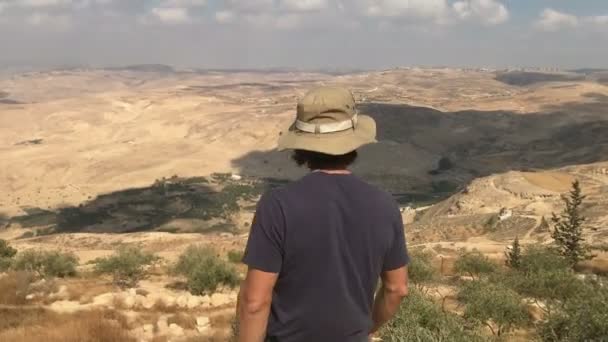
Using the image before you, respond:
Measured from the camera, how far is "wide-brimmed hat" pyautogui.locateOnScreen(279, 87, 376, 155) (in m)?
2.33

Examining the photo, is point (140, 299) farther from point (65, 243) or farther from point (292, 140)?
point (65, 243)

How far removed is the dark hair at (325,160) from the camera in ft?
7.84

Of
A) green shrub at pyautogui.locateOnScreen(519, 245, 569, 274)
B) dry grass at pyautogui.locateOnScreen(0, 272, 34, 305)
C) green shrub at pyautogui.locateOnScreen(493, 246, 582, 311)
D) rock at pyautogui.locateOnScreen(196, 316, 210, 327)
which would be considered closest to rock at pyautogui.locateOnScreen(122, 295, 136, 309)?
dry grass at pyautogui.locateOnScreen(0, 272, 34, 305)

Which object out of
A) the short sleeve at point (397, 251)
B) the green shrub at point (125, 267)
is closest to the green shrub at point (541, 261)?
the green shrub at point (125, 267)

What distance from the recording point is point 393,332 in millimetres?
5066

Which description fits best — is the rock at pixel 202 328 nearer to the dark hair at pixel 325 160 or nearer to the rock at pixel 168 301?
the rock at pixel 168 301

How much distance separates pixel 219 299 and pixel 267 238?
26.8 ft

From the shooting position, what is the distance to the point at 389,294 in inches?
105

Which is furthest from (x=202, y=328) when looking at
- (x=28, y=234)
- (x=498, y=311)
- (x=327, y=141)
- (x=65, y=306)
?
(x=28, y=234)

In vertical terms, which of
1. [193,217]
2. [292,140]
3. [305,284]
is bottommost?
[193,217]

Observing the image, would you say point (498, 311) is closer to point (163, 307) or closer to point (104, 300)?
point (163, 307)

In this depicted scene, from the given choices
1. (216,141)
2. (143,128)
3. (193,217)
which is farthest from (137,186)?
(143,128)

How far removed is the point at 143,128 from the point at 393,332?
88.3 m

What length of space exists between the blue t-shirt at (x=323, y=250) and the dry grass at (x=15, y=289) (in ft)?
27.1
